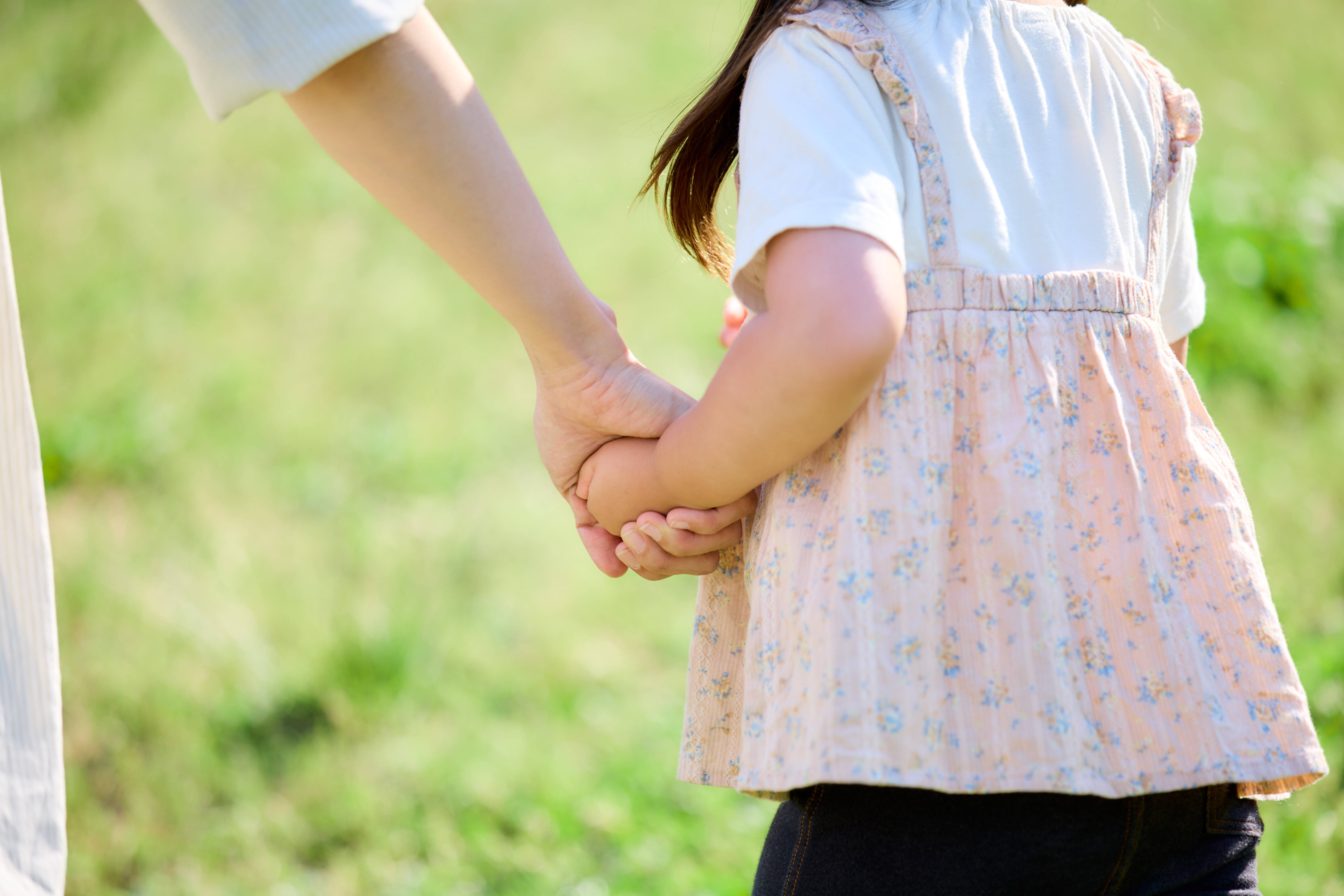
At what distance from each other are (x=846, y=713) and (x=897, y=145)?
1.64ft

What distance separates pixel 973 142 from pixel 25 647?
0.94 metres

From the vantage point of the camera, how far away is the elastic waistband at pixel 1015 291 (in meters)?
0.92

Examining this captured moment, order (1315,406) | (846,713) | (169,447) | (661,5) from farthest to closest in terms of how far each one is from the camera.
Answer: (661,5) < (1315,406) < (169,447) < (846,713)

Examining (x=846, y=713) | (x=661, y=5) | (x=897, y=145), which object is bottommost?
(x=661, y=5)

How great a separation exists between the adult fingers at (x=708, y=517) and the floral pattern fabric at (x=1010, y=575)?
A: 0.18ft

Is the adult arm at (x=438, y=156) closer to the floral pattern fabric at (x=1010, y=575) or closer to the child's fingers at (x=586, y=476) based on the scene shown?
the child's fingers at (x=586, y=476)

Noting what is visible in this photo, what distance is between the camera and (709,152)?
1120mm

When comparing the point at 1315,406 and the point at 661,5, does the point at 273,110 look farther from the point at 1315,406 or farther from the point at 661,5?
the point at 1315,406

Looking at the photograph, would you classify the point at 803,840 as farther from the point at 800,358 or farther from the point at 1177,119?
the point at 1177,119

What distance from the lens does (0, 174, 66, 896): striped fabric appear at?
2.89ft

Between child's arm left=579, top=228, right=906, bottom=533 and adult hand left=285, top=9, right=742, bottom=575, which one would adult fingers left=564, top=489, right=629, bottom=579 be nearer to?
adult hand left=285, top=9, right=742, bottom=575

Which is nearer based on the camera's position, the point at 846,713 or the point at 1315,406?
the point at 846,713

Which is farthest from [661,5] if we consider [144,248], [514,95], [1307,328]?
[1307,328]

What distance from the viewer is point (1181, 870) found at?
3.20 ft
